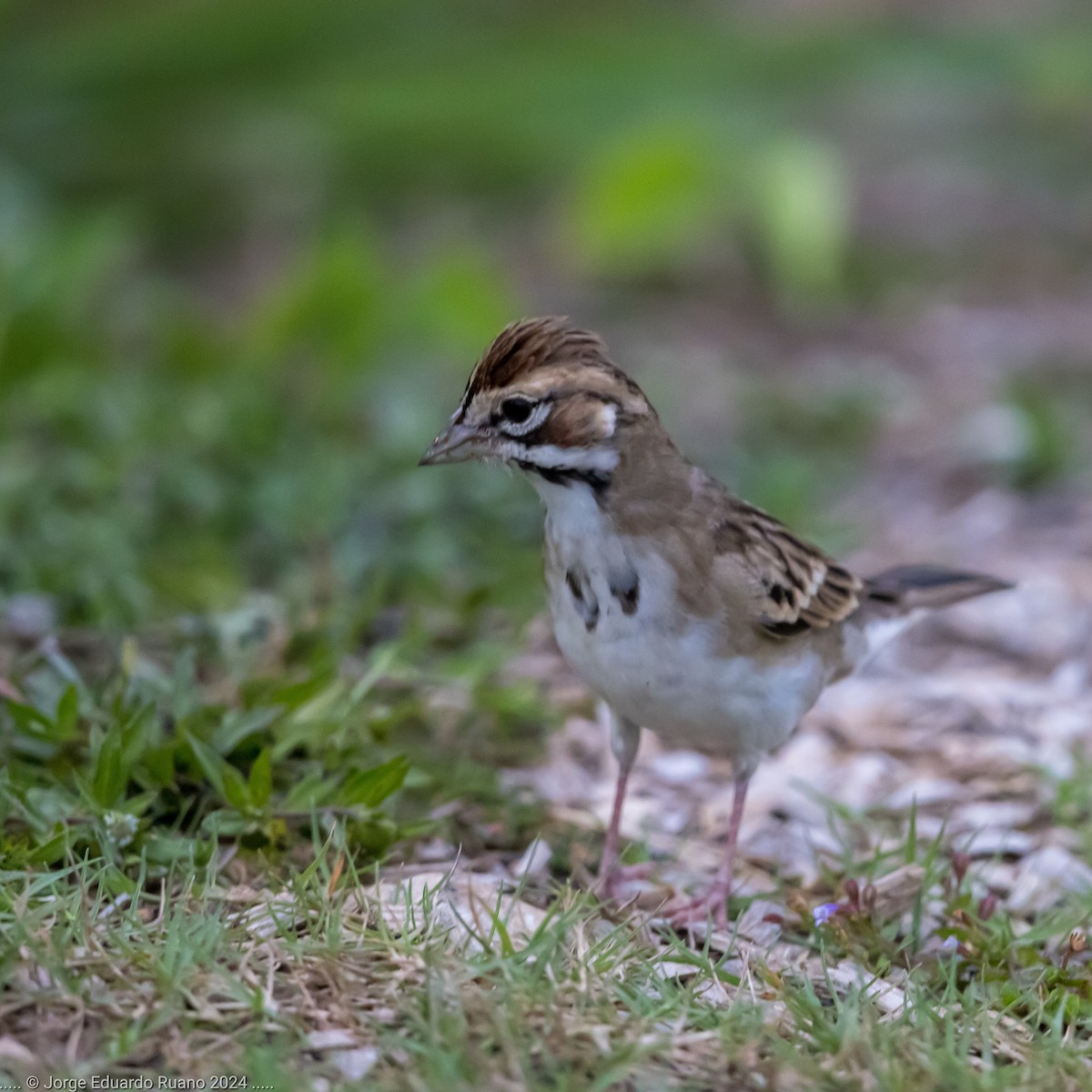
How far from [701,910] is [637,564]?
0.85 metres

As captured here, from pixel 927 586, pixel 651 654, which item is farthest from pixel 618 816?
pixel 927 586

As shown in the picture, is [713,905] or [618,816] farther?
[618,816]

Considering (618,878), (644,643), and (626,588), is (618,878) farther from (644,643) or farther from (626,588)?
(626,588)

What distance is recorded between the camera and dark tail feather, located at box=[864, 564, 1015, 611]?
489 centimetres

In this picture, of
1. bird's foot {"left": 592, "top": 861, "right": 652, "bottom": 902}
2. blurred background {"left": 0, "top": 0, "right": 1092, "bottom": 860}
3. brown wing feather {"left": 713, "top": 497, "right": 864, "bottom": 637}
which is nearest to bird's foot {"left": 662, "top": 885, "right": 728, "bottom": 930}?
bird's foot {"left": 592, "top": 861, "right": 652, "bottom": 902}

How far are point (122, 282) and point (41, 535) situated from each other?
3.64m

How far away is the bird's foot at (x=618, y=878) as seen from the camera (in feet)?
12.9

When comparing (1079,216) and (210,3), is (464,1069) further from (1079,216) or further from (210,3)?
(1079,216)

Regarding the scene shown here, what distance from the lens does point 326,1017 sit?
3.08m

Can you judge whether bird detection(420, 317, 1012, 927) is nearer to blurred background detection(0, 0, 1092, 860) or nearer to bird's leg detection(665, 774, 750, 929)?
bird's leg detection(665, 774, 750, 929)

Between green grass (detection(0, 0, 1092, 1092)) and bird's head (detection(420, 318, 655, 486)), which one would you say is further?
bird's head (detection(420, 318, 655, 486))

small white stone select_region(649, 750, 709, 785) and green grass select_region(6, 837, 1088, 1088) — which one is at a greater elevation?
green grass select_region(6, 837, 1088, 1088)

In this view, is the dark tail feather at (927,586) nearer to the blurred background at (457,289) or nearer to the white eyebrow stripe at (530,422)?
the blurred background at (457,289)

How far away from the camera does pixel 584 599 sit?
3.86 metres
